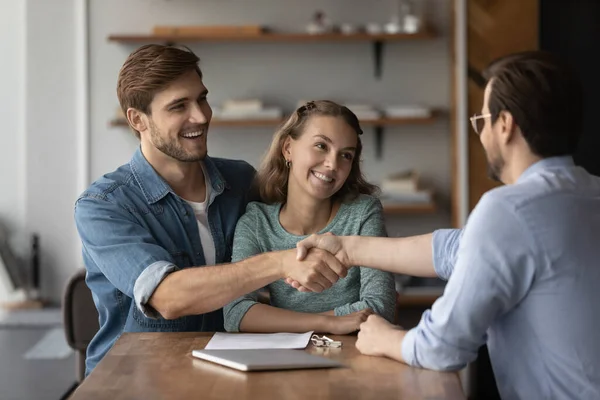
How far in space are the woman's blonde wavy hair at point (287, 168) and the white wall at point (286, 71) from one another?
2.82 metres

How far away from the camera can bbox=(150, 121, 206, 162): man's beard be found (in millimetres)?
2531

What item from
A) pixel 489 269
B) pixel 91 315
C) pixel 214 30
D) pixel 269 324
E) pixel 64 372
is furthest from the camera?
pixel 214 30

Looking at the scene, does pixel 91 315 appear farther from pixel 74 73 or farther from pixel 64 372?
pixel 74 73

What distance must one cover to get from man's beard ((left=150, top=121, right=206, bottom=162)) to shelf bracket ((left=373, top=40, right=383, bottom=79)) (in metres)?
3.11

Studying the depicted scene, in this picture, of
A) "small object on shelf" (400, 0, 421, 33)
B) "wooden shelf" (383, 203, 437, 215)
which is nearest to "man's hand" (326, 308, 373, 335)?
"wooden shelf" (383, 203, 437, 215)

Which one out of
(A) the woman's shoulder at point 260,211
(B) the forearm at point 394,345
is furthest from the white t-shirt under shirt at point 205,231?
(B) the forearm at point 394,345

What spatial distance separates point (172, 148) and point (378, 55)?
3154 mm

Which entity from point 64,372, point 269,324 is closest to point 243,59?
point 64,372

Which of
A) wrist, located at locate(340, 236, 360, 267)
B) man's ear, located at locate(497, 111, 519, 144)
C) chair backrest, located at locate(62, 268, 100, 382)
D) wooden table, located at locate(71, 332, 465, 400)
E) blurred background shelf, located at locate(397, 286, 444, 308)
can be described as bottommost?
blurred background shelf, located at locate(397, 286, 444, 308)

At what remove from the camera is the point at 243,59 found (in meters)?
5.52

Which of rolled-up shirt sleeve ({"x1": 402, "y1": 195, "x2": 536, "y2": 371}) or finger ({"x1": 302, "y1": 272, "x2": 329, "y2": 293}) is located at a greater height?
rolled-up shirt sleeve ({"x1": 402, "y1": 195, "x2": 536, "y2": 371})

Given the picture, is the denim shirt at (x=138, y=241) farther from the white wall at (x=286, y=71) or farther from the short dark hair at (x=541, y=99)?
the white wall at (x=286, y=71)

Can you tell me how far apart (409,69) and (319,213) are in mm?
3161

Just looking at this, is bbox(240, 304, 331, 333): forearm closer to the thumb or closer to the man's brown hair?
the thumb
